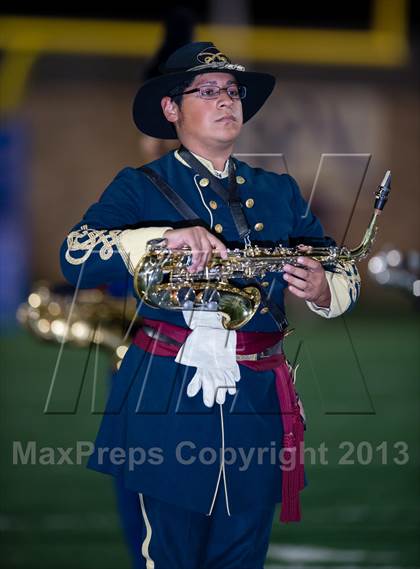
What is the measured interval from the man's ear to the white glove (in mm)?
556

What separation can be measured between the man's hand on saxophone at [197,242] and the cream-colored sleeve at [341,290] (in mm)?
401

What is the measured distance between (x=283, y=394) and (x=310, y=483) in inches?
118

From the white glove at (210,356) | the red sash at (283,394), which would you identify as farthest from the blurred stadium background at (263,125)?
the white glove at (210,356)

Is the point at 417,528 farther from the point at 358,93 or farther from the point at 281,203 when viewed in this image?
the point at 358,93

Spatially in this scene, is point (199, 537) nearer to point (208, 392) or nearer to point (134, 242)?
point (208, 392)

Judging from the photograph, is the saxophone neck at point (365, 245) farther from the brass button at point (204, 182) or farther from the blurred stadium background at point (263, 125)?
the blurred stadium background at point (263, 125)

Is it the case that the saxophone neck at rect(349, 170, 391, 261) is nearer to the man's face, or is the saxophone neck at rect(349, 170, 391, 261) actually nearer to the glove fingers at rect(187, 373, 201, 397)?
the man's face

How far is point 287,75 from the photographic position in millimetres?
16203

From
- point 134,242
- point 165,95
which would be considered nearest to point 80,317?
point 165,95

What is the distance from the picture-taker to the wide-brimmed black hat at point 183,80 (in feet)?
10.6

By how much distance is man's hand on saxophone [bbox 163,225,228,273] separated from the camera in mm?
2924

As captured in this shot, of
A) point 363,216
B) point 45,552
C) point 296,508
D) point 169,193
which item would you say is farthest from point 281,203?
point 363,216

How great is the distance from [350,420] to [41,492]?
8.76ft

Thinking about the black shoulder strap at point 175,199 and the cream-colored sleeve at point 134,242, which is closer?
the cream-colored sleeve at point 134,242
